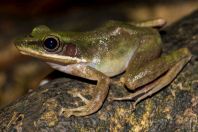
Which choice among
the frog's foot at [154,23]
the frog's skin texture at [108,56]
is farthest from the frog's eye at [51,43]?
the frog's foot at [154,23]

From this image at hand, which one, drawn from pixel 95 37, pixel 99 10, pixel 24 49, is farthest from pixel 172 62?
pixel 99 10

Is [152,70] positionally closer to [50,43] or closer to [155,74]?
[155,74]

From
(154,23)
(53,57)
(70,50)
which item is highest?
(154,23)

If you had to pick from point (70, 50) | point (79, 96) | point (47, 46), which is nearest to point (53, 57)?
point (47, 46)

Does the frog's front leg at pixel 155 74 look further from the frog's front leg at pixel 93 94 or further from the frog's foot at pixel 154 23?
the frog's foot at pixel 154 23

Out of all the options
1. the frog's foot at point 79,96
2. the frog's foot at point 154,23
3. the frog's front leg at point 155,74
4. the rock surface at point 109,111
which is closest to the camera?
the rock surface at point 109,111

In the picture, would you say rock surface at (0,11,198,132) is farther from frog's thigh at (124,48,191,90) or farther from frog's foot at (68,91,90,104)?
frog's thigh at (124,48,191,90)

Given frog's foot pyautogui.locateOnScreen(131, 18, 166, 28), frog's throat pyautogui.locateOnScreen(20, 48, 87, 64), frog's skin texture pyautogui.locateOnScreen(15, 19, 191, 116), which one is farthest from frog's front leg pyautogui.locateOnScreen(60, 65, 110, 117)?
frog's foot pyautogui.locateOnScreen(131, 18, 166, 28)
